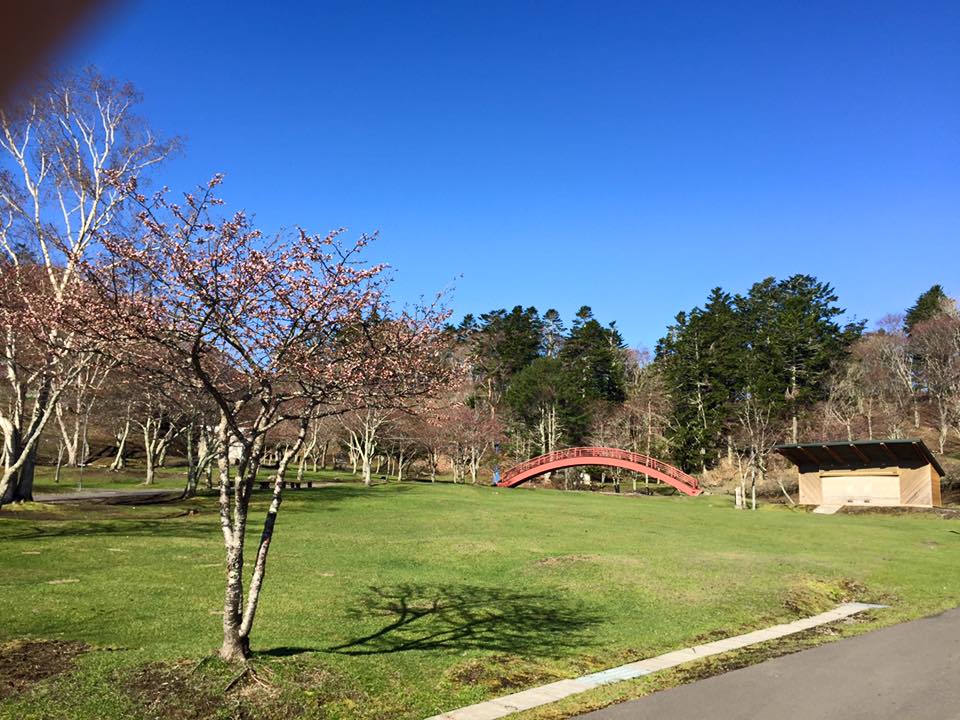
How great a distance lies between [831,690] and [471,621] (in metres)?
5.14

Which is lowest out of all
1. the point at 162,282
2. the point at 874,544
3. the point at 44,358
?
the point at 874,544

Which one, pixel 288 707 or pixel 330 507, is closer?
pixel 288 707

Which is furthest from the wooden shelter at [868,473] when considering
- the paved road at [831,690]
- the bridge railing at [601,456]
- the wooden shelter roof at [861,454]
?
the paved road at [831,690]

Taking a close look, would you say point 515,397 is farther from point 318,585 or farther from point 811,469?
point 318,585

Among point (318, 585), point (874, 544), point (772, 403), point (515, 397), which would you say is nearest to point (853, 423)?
point (772, 403)

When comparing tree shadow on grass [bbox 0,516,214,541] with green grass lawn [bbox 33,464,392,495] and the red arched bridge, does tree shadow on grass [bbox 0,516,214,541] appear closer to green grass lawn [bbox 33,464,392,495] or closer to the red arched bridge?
green grass lawn [bbox 33,464,392,495]

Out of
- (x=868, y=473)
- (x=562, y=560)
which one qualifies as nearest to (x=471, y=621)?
(x=562, y=560)

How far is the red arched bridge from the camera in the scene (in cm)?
4825

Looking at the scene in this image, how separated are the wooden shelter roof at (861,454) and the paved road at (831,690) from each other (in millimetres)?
31827

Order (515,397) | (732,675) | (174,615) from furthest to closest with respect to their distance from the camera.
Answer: (515,397)
(174,615)
(732,675)

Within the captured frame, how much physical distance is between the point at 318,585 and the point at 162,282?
25.4 ft

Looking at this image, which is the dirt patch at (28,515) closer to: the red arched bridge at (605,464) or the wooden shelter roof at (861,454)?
the red arched bridge at (605,464)

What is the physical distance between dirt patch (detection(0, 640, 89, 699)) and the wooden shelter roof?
3862 centimetres

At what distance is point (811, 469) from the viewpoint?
135ft
